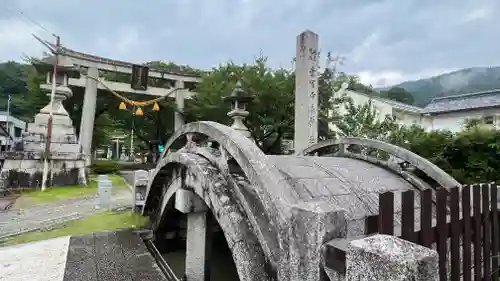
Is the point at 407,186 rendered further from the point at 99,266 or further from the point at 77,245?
the point at 77,245

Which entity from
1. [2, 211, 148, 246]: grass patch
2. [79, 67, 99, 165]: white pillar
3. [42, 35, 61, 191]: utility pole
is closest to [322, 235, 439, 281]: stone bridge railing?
[2, 211, 148, 246]: grass patch

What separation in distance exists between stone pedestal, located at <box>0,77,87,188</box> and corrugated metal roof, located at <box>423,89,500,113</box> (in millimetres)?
21253

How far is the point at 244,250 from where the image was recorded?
2936 millimetres

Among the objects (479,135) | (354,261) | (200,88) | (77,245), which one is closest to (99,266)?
(77,245)

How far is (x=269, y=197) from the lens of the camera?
245cm

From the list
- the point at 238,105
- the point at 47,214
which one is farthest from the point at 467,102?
the point at 47,214

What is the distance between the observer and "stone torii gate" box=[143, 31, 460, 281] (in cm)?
193

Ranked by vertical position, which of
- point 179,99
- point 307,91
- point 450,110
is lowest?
point 307,91

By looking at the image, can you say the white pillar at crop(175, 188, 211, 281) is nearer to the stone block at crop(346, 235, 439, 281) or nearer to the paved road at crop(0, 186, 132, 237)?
the stone block at crop(346, 235, 439, 281)

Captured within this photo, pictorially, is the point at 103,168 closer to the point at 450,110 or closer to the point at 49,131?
the point at 49,131

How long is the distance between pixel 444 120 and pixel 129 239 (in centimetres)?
2038

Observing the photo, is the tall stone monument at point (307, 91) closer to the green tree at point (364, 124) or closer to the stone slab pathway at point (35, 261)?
the green tree at point (364, 124)

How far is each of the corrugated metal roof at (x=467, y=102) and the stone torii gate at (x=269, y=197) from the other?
1653 centimetres

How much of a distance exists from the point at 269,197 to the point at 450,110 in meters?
20.6
